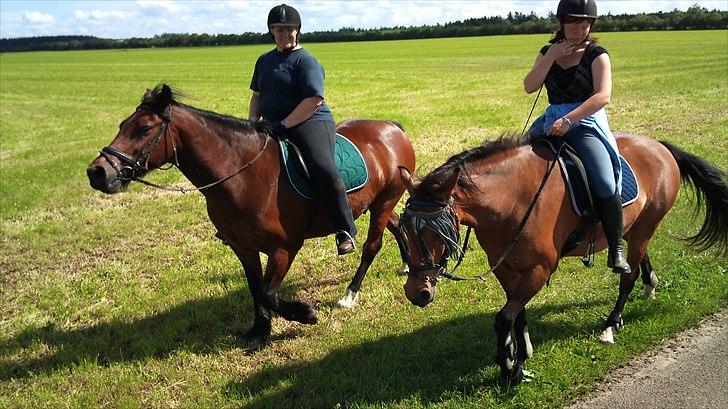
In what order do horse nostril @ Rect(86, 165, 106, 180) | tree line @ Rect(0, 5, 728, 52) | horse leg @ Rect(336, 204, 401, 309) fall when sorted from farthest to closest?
tree line @ Rect(0, 5, 728, 52)
horse leg @ Rect(336, 204, 401, 309)
horse nostril @ Rect(86, 165, 106, 180)

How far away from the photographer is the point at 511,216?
4.30 meters

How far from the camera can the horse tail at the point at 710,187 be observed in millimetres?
5656

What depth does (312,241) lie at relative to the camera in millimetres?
8836

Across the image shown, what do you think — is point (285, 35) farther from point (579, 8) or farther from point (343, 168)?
point (579, 8)

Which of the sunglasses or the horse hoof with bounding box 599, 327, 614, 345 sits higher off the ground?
the sunglasses

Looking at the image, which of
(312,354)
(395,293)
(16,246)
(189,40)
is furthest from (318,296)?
(189,40)

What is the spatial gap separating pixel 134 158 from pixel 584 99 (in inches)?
145

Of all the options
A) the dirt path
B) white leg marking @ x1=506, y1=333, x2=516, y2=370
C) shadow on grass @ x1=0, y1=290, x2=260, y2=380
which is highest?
white leg marking @ x1=506, y1=333, x2=516, y2=370

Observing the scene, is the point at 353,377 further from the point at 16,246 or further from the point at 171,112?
the point at 16,246

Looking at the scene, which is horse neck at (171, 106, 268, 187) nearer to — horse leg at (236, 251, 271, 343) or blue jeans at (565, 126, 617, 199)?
horse leg at (236, 251, 271, 343)

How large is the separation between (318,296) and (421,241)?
11.0 ft

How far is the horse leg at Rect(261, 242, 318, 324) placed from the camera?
5.48m

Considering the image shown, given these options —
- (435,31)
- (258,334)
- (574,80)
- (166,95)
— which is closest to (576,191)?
(574,80)

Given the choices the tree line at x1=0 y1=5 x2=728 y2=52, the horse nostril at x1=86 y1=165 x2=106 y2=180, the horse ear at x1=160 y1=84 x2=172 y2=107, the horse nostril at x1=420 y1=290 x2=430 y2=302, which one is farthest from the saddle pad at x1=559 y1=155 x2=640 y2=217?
the tree line at x1=0 y1=5 x2=728 y2=52
